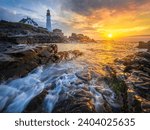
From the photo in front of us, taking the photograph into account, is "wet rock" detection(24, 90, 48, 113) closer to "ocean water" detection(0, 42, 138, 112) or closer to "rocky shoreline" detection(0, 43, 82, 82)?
"ocean water" detection(0, 42, 138, 112)

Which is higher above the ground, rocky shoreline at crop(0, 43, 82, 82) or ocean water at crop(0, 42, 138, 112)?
rocky shoreline at crop(0, 43, 82, 82)

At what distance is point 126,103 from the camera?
12.2ft

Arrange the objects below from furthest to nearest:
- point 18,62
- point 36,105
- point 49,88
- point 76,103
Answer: point 18,62, point 49,88, point 36,105, point 76,103

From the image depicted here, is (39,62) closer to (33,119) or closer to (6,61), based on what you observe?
(6,61)

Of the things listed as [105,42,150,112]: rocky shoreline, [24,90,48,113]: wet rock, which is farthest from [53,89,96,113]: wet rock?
[105,42,150,112]: rocky shoreline

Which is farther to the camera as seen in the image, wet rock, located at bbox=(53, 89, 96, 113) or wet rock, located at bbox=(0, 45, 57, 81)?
wet rock, located at bbox=(0, 45, 57, 81)

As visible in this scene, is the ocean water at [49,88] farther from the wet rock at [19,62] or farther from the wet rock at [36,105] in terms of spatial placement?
the wet rock at [19,62]

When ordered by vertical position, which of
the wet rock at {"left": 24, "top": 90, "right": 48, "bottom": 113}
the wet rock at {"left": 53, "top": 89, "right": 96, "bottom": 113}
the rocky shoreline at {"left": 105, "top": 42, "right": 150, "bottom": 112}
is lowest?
the wet rock at {"left": 24, "top": 90, "right": 48, "bottom": 113}

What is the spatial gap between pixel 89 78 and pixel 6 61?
292 cm

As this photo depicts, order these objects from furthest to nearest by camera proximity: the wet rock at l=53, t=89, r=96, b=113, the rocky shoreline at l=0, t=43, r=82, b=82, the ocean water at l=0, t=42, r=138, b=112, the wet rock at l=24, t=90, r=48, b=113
Result: the rocky shoreline at l=0, t=43, r=82, b=82 < the ocean water at l=0, t=42, r=138, b=112 < the wet rock at l=24, t=90, r=48, b=113 < the wet rock at l=53, t=89, r=96, b=113

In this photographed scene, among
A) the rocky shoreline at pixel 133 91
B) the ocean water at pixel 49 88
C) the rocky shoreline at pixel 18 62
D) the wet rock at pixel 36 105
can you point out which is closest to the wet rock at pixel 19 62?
the rocky shoreline at pixel 18 62

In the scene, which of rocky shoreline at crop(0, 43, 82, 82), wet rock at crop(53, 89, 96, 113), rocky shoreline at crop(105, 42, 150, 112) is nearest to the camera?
rocky shoreline at crop(105, 42, 150, 112)

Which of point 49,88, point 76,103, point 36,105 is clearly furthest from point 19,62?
point 76,103

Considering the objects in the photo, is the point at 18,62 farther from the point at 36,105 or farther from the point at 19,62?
the point at 36,105
